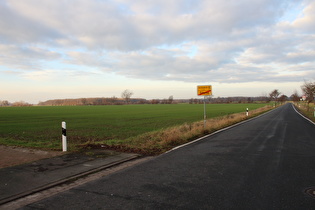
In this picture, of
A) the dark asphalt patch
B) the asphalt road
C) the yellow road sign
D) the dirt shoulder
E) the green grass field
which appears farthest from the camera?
the yellow road sign

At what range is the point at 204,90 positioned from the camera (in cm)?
1523

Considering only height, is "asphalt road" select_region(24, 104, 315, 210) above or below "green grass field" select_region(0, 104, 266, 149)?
above

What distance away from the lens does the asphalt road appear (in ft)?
12.8

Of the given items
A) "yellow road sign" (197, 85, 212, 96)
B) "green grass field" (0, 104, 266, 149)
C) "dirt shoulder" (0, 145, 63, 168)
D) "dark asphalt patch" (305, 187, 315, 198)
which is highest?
"yellow road sign" (197, 85, 212, 96)

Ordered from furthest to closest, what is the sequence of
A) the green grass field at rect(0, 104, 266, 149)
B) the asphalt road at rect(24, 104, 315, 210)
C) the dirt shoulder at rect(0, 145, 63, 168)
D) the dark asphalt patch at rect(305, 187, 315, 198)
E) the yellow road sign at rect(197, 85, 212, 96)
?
the yellow road sign at rect(197, 85, 212, 96), the green grass field at rect(0, 104, 266, 149), the dirt shoulder at rect(0, 145, 63, 168), the dark asphalt patch at rect(305, 187, 315, 198), the asphalt road at rect(24, 104, 315, 210)

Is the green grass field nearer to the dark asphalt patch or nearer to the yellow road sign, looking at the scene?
the yellow road sign

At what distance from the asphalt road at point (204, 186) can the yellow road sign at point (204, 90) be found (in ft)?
25.8

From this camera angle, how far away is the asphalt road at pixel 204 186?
3.91 meters

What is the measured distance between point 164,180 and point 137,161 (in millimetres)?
2075

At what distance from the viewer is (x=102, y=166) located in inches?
249

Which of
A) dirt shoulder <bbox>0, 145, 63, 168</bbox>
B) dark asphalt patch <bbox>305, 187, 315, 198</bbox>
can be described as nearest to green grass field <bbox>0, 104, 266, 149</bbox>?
dirt shoulder <bbox>0, 145, 63, 168</bbox>

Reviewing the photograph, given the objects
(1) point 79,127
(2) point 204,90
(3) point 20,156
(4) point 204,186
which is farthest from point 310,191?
(1) point 79,127

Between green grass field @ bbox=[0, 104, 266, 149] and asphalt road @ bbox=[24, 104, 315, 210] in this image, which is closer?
asphalt road @ bbox=[24, 104, 315, 210]

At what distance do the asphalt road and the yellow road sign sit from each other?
25.8ft
